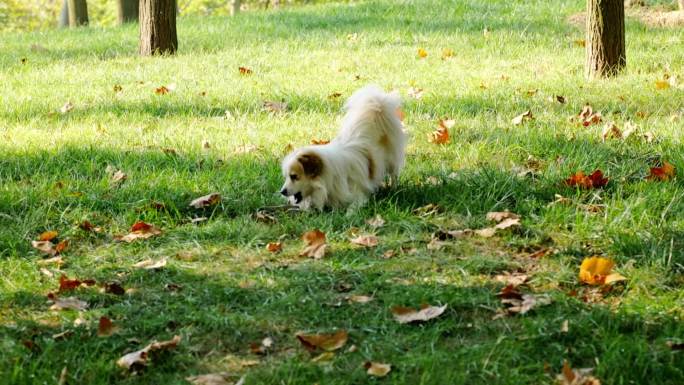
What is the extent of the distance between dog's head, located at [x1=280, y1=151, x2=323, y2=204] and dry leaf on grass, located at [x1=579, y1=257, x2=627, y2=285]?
1.84 meters

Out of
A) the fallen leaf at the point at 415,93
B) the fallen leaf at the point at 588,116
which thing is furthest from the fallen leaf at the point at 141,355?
the fallen leaf at the point at 415,93

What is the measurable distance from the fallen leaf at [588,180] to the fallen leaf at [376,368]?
8.47 ft

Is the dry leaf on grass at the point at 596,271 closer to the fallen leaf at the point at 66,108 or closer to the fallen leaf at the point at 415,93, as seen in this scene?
the fallen leaf at the point at 415,93

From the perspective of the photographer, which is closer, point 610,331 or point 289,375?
point 289,375

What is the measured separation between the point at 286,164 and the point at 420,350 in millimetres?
2119

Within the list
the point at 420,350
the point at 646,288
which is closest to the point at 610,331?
the point at 646,288

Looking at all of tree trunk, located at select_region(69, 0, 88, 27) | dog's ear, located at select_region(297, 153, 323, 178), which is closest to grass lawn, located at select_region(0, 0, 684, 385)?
dog's ear, located at select_region(297, 153, 323, 178)

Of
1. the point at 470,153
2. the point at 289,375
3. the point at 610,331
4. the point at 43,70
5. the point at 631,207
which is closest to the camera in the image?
the point at 289,375

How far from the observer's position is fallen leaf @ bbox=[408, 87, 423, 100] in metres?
8.73

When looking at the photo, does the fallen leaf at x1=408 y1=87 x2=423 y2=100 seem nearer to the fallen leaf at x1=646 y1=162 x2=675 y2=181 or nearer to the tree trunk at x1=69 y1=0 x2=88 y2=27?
the fallen leaf at x1=646 y1=162 x2=675 y2=181

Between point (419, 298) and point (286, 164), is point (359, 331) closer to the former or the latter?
point (419, 298)

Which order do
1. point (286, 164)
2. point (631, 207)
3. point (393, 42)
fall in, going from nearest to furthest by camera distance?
1. point (631, 207)
2. point (286, 164)
3. point (393, 42)

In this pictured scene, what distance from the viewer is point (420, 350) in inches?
149

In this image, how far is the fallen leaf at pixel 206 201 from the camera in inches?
227
